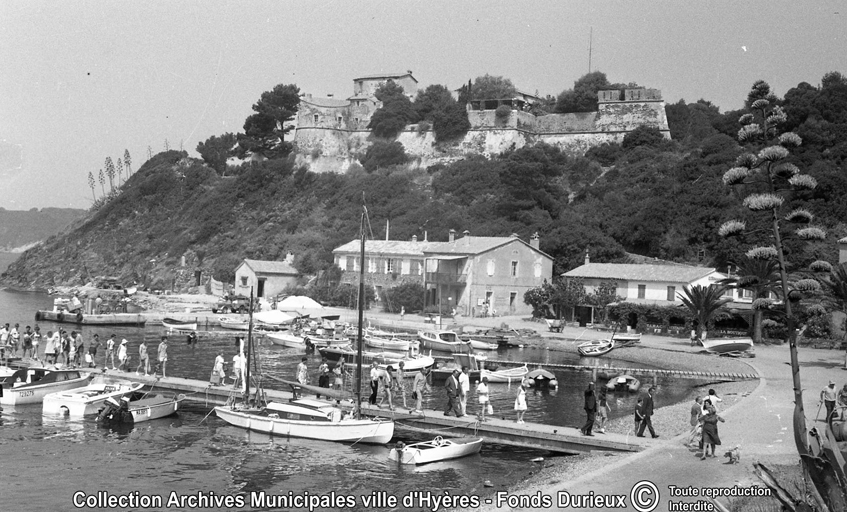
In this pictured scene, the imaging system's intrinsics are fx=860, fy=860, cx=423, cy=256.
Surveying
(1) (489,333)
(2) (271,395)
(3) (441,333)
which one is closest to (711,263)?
(1) (489,333)

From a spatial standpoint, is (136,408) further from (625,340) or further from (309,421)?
(625,340)

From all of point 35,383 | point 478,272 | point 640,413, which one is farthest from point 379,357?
point 478,272

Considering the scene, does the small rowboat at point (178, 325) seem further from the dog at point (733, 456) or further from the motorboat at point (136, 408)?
the dog at point (733, 456)

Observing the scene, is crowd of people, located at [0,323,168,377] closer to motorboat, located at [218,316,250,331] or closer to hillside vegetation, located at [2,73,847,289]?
motorboat, located at [218,316,250,331]

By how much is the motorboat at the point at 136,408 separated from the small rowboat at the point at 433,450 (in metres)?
9.03

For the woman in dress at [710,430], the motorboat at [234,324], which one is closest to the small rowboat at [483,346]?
the motorboat at [234,324]

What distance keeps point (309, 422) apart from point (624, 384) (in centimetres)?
1686

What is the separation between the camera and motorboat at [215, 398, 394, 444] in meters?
25.3

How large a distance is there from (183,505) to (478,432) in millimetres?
9275

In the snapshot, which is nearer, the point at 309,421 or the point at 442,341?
the point at 309,421

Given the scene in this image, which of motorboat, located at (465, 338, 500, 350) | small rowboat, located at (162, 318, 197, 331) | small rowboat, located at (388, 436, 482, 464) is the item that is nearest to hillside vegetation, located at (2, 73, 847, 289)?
motorboat, located at (465, 338, 500, 350)

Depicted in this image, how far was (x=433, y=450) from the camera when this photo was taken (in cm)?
2298

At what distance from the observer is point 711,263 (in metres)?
65.3

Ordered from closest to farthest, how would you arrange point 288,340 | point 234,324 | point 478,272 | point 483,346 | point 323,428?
point 323,428 → point 483,346 → point 288,340 → point 234,324 → point 478,272
